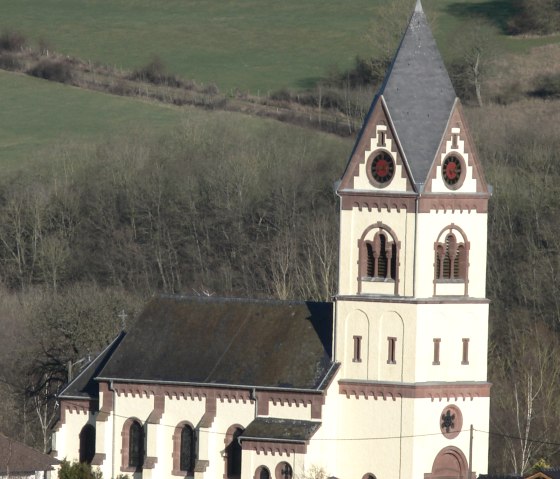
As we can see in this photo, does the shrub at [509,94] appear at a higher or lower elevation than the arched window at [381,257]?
higher

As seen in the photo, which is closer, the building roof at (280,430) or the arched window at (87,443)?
the building roof at (280,430)

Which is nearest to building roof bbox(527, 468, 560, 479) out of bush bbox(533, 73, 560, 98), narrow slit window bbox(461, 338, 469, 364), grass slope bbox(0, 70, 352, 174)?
narrow slit window bbox(461, 338, 469, 364)

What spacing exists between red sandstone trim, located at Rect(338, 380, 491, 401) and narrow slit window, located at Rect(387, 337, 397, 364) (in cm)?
81

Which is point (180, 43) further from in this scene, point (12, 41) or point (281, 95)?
point (281, 95)

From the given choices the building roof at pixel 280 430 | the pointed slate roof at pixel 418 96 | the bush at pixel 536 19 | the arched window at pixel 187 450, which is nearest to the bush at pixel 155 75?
the bush at pixel 536 19

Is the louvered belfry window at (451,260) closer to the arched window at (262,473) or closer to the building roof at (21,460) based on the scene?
the arched window at (262,473)

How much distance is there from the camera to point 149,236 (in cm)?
15675

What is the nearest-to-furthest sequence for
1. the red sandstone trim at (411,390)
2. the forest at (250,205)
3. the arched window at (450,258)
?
the red sandstone trim at (411,390)
the arched window at (450,258)
the forest at (250,205)

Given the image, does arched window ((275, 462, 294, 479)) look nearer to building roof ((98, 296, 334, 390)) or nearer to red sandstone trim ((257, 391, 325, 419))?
red sandstone trim ((257, 391, 325, 419))

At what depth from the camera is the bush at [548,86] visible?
165875mm

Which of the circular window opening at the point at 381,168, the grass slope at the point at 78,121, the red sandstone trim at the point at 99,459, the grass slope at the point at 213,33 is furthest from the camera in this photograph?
the grass slope at the point at 213,33

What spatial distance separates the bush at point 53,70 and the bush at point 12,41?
2.75m

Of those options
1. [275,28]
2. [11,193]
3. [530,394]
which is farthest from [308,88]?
[530,394]

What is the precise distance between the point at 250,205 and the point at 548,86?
68.1 feet
